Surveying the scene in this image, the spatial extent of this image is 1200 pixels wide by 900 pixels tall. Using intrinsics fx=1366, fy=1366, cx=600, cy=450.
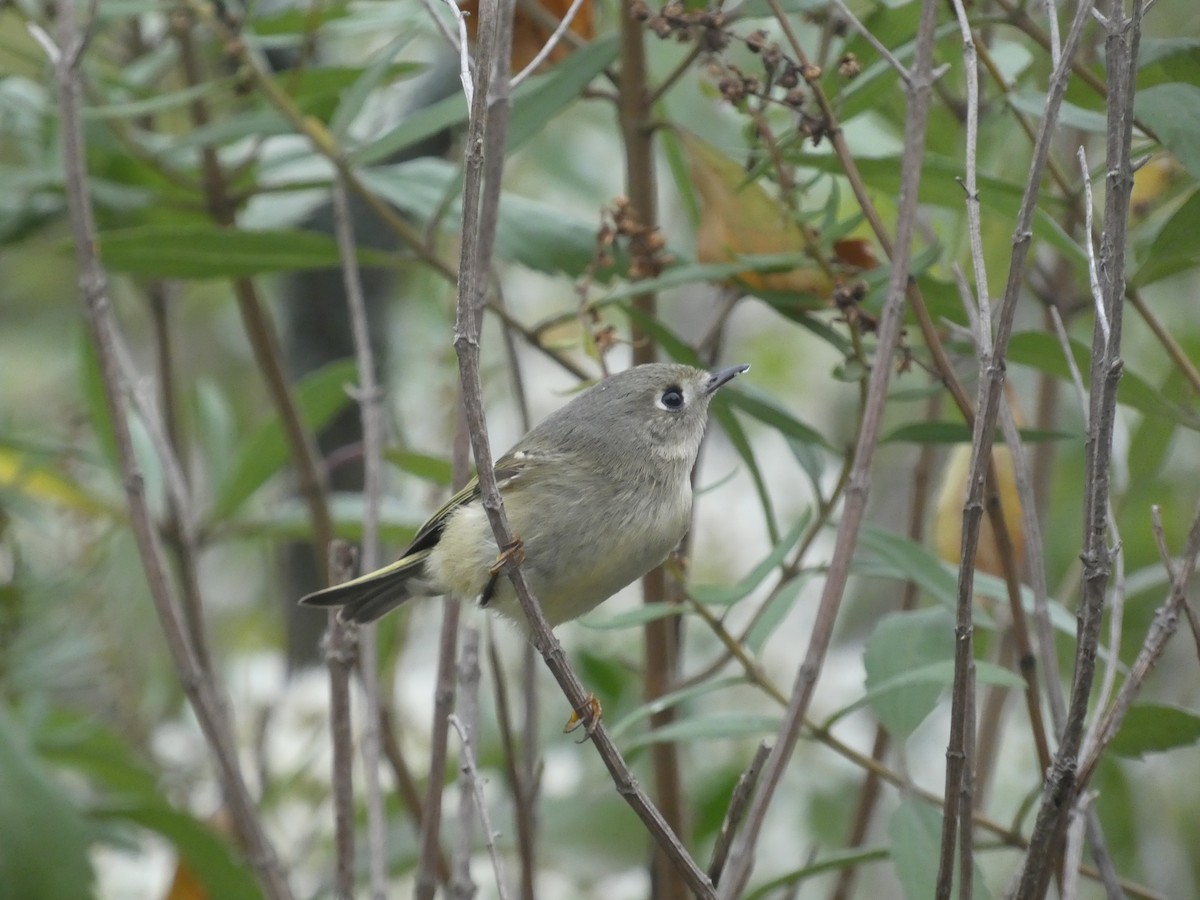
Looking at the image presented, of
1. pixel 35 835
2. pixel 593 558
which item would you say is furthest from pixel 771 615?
pixel 35 835

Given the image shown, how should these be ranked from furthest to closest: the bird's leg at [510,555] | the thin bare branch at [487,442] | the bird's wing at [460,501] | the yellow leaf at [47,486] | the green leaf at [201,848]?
the yellow leaf at [47,486], the green leaf at [201,848], the bird's wing at [460,501], the bird's leg at [510,555], the thin bare branch at [487,442]

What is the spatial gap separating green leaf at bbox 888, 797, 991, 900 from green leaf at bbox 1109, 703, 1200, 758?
0.25 meters

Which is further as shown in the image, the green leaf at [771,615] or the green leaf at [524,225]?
the green leaf at [524,225]

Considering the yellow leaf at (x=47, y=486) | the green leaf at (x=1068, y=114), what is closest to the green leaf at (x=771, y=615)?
the green leaf at (x=1068, y=114)

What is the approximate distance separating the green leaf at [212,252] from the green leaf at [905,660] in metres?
1.04

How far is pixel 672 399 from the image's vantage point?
6.79ft

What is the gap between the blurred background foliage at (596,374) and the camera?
6.04 ft

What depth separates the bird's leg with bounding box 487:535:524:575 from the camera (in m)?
1.34

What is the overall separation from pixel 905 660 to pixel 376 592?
0.77 m

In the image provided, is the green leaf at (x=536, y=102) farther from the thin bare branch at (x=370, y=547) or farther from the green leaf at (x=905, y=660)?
the green leaf at (x=905, y=660)

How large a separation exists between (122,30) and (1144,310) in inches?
90.8

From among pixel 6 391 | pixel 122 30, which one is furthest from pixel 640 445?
pixel 6 391

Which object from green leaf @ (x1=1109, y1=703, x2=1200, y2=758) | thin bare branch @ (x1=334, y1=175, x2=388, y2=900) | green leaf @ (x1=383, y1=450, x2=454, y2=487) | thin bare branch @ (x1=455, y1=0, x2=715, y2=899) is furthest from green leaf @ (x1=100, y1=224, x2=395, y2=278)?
green leaf @ (x1=1109, y1=703, x2=1200, y2=758)

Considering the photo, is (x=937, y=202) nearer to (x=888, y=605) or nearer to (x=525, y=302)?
(x=888, y=605)
